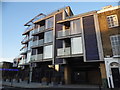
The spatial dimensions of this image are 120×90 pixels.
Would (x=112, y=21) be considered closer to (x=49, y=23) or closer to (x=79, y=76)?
(x=49, y=23)

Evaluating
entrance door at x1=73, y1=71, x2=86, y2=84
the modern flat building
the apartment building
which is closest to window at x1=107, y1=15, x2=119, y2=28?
the apartment building

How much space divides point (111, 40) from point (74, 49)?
5147 mm

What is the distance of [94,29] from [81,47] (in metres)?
3.26

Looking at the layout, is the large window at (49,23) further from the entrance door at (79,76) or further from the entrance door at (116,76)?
the entrance door at (116,76)

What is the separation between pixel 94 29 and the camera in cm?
1438

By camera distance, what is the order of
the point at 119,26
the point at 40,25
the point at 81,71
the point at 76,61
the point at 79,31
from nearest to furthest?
the point at 119,26
the point at 79,31
the point at 76,61
the point at 81,71
the point at 40,25

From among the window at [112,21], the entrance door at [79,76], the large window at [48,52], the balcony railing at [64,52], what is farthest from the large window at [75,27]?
the entrance door at [79,76]

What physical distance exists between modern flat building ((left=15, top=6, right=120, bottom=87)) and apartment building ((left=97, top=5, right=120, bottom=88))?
0.12 meters

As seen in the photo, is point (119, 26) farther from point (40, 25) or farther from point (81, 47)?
point (40, 25)

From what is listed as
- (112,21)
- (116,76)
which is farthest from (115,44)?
(116,76)

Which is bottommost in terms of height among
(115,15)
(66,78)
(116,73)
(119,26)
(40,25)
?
(66,78)

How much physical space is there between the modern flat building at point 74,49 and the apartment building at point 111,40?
117mm

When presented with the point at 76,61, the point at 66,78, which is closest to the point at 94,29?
the point at 76,61

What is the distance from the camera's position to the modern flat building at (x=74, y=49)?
13594 millimetres
